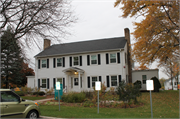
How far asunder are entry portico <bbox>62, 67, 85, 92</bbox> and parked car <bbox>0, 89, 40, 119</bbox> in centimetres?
1558

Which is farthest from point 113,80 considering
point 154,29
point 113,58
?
point 154,29

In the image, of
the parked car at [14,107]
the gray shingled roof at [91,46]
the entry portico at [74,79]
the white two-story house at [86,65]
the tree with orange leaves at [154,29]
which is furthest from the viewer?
the entry portico at [74,79]

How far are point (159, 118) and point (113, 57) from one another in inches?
581

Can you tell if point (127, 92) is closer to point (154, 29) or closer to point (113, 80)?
point (154, 29)

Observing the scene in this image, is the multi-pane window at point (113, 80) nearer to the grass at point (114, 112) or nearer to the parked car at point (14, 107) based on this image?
the grass at point (114, 112)

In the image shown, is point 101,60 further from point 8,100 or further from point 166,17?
point 8,100

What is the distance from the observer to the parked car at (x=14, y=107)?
22.0 feet

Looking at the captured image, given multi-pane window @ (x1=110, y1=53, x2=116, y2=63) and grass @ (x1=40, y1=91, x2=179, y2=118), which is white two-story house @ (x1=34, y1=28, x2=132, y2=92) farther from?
grass @ (x1=40, y1=91, x2=179, y2=118)

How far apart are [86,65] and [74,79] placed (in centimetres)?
273

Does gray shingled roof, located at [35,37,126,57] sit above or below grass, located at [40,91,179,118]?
above

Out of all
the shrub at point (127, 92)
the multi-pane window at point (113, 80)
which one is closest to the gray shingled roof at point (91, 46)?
the multi-pane window at point (113, 80)

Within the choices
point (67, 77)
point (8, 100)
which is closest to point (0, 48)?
point (8, 100)

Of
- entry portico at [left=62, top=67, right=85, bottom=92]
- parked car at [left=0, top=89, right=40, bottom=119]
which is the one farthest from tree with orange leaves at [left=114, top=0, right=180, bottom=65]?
parked car at [left=0, top=89, right=40, bottom=119]

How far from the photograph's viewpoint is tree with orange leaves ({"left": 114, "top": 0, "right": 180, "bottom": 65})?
1515 cm
